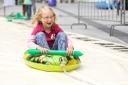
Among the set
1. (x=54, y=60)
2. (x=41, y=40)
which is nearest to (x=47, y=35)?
(x=41, y=40)

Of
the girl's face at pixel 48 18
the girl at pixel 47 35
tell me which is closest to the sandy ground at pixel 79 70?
the girl at pixel 47 35

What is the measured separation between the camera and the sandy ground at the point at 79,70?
506cm

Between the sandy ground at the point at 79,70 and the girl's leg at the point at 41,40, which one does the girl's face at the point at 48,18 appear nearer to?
Answer: the girl's leg at the point at 41,40

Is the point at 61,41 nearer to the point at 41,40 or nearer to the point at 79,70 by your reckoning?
the point at 41,40

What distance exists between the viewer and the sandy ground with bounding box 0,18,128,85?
506 centimetres

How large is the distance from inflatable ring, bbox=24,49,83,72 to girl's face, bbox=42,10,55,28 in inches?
16.3

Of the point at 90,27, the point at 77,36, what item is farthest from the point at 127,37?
the point at 90,27

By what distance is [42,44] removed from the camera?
5879mm

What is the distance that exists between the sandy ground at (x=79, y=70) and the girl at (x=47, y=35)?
36 cm

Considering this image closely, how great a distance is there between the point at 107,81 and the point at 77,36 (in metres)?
4.49

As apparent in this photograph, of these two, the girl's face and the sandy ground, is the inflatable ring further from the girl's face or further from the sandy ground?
the girl's face

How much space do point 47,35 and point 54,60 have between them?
0.65 metres

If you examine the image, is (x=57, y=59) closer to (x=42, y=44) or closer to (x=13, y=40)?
(x=42, y=44)

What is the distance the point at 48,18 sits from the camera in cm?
585
